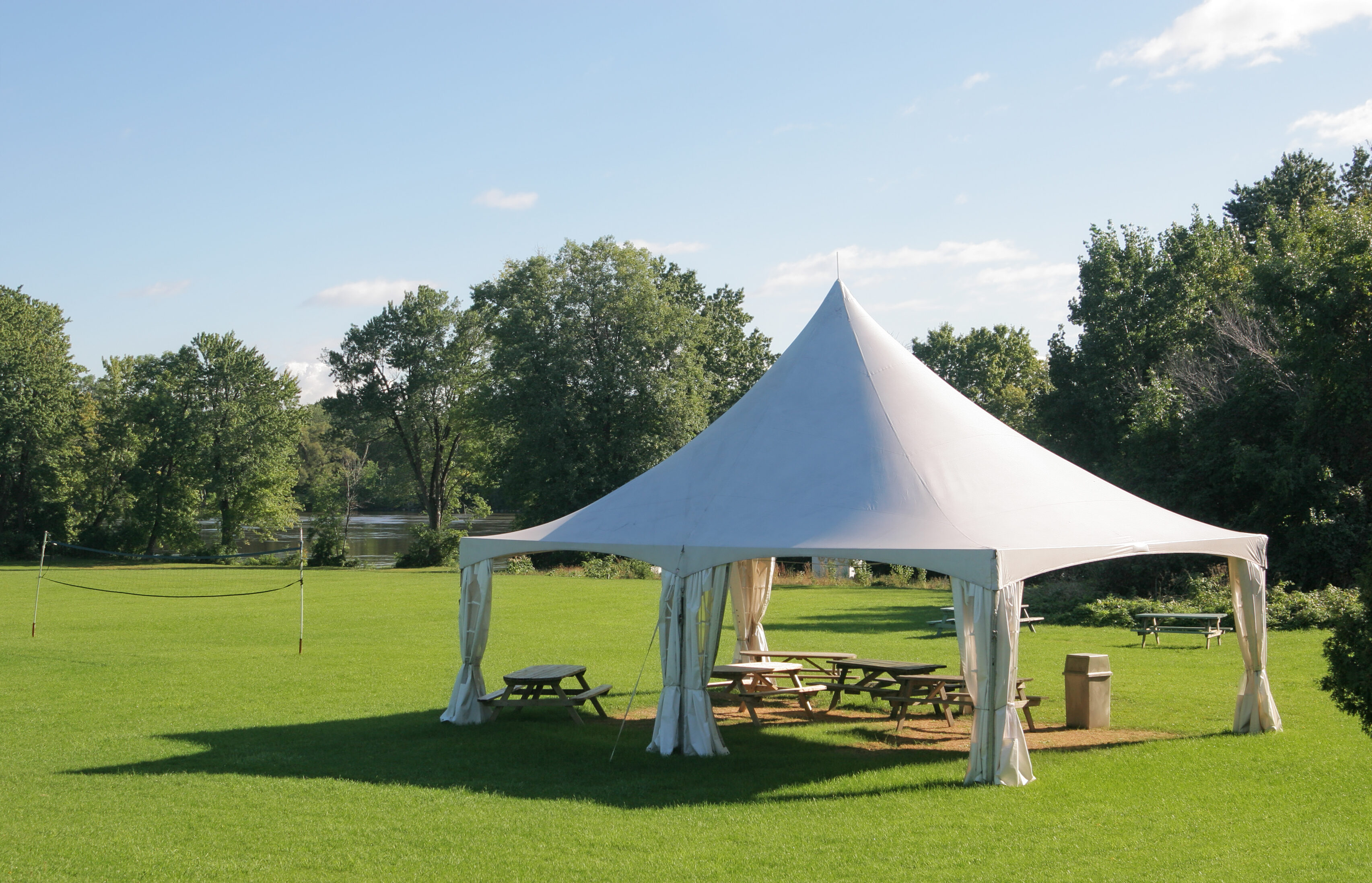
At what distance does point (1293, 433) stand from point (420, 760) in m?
20.8

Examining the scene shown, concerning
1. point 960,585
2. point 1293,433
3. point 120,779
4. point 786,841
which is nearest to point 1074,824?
point 786,841

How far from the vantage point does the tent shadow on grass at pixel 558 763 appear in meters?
8.41

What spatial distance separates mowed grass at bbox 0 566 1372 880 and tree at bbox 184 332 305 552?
35611 millimetres

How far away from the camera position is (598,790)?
845 centimetres

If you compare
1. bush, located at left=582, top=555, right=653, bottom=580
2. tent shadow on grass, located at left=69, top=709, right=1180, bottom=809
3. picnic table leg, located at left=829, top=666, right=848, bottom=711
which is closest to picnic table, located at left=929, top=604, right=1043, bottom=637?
picnic table leg, located at left=829, top=666, right=848, bottom=711

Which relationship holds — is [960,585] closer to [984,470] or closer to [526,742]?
[984,470]

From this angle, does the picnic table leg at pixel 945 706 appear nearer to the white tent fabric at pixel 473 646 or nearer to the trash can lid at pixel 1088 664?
the trash can lid at pixel 1088 664

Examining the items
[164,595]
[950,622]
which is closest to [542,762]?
[950,622]

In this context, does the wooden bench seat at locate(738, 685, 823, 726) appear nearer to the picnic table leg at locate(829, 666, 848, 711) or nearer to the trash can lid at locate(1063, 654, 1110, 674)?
the picnic table leg at locate(829, 666, 848, 711)

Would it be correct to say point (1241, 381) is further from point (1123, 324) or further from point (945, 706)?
point (945, 706)

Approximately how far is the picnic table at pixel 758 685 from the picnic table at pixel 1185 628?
787cm

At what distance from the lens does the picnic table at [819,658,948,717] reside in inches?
412

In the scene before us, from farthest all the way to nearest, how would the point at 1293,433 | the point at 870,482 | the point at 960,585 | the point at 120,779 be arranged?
the point at 1293,433 < the point at 870,482 < the point at 960,585 < the point at 120,779

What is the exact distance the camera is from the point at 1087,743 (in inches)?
395
